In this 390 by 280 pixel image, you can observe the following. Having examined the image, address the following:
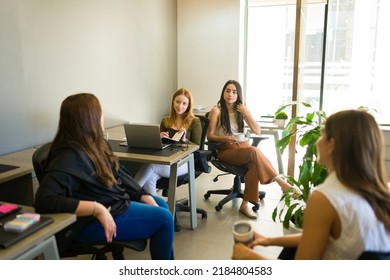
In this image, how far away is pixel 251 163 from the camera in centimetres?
336

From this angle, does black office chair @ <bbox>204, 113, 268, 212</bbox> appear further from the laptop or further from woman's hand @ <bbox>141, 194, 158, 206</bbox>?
woman's hand @ <bbox>141, 194, 158, 206</bbox>

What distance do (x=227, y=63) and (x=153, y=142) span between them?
264 cm

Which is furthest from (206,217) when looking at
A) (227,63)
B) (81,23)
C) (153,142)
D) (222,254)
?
(227,63)

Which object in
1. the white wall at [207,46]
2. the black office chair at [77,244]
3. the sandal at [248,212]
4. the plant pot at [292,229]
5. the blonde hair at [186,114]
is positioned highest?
the white wall at [207,46]

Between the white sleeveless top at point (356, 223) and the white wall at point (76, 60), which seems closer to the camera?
the white sleeveless top at point (356, 223)

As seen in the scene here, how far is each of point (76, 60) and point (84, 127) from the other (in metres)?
1.75

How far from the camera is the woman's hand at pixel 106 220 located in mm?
1703

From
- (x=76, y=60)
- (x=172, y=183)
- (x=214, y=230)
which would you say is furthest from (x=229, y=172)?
(x=76, y=60)

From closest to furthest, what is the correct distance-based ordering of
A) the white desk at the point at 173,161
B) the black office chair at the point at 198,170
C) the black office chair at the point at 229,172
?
the white desk at the point at 173,161 → the black office chair at the point at 198,170 → the black office chair at the point at 229,172

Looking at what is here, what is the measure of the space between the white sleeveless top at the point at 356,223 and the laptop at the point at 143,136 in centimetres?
163

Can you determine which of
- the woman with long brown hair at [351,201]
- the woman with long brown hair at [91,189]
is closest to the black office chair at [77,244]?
the woman with long brown hair at [91,189]

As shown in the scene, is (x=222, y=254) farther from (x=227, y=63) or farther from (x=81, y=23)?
(x=227, y=63)

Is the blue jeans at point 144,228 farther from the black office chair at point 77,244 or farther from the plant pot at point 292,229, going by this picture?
the plant pot at point 292,229

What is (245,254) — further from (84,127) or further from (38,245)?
(84,127)
